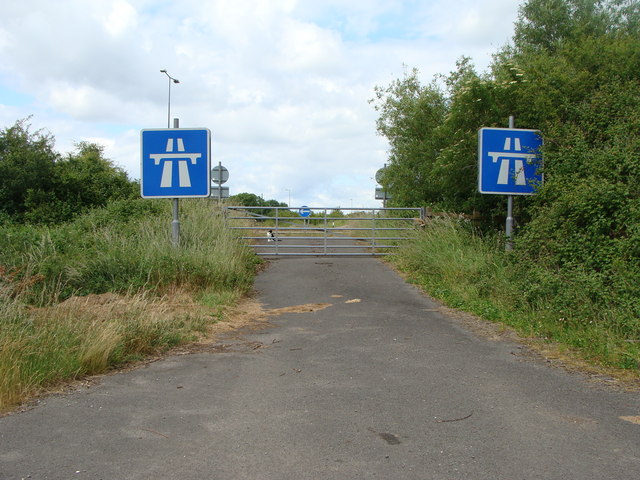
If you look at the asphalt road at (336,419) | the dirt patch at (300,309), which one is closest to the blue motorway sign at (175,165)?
the dirt patch at (300,309)

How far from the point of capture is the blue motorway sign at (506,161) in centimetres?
1067

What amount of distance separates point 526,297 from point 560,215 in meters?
1.49

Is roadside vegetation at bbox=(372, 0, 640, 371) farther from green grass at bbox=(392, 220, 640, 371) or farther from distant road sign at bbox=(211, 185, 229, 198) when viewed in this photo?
distant road sign at bbox=(211, 185, 229, 198)

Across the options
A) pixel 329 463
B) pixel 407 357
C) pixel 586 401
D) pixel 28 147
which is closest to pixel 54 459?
pixel 329 463

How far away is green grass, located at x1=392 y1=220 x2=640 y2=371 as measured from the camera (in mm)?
6590

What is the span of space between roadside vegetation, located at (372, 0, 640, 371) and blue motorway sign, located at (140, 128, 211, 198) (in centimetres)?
525

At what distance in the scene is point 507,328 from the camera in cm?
818

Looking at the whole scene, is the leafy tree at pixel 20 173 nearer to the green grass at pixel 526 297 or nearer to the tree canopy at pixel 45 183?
the tree canopy at pixel 45 183

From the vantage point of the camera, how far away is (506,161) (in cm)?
1070

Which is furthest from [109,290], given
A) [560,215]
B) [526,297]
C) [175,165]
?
[560,215]

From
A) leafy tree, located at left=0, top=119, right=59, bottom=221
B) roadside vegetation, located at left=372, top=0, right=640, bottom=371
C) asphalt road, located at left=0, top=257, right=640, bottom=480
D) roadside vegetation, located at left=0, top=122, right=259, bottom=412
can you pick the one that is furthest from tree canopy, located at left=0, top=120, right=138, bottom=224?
asphalt road, located at left=0, top=257, right=640, bottom=480

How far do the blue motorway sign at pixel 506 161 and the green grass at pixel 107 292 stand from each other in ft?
17.3

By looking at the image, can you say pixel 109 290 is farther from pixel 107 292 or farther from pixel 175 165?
pixel 175 165

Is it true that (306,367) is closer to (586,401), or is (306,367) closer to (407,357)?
(407,357)
